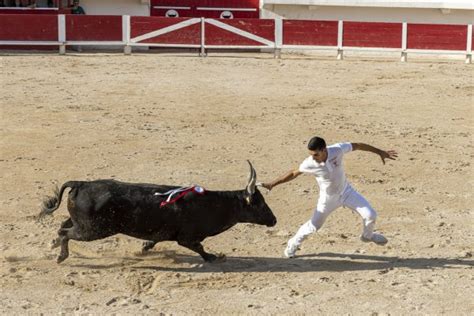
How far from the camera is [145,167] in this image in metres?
10.8

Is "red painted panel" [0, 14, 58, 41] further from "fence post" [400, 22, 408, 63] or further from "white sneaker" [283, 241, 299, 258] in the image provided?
"white sneaker" [283, 241, 299, 258]

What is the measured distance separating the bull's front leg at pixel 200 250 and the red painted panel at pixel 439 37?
15.9 meters

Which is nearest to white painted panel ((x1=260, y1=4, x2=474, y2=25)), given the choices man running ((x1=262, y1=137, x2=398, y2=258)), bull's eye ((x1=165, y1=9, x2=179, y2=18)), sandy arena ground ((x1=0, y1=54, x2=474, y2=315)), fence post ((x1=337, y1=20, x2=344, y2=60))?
bull's eye ((x1=165, y1=9, x2=179, y2=18))

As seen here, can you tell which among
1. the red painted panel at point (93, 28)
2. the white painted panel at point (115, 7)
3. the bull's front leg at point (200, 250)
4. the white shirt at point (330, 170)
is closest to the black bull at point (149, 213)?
the bull's front leg at point (200, 250)

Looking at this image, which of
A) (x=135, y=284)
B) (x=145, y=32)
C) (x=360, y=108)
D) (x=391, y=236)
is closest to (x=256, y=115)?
(x=360, y=108)

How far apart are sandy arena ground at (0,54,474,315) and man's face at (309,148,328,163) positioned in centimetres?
92

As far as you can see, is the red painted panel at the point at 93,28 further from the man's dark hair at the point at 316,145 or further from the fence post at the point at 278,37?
the man's dark hair at the point at 316,145

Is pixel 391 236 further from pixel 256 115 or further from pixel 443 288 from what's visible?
pixel 256 115

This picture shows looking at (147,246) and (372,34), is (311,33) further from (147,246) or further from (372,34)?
(147,246)

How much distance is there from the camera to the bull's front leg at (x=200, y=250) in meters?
7.32

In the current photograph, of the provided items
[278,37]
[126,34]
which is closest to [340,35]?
[278,37]

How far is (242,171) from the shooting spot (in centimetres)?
1068

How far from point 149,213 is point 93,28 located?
53.0 ft

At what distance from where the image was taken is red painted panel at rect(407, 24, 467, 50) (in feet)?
73.0
